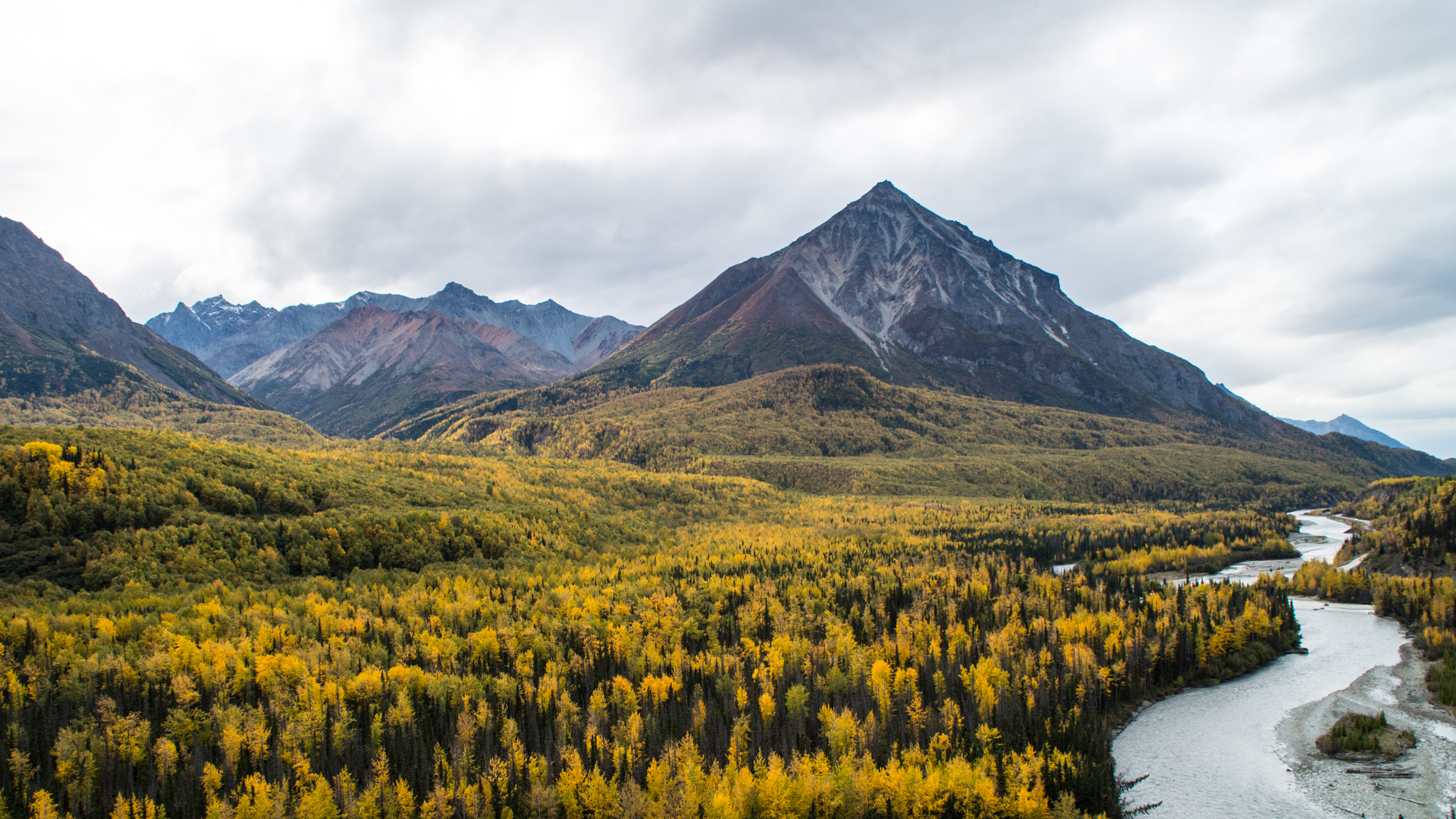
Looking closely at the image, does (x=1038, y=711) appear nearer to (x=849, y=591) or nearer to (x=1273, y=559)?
(x=849, y=591)

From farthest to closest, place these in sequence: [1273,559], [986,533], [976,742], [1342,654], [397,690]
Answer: [986,533], [1273,559], [1342,654], [397,690], [976,742]

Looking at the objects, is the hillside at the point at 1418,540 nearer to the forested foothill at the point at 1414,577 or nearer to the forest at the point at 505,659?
the forested foothill at the point at 1414,577

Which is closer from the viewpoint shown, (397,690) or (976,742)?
(976,742)

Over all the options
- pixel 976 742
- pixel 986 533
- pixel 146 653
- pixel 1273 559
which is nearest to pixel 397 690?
pixel 146 653

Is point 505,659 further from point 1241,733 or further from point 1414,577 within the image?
point 1414,577

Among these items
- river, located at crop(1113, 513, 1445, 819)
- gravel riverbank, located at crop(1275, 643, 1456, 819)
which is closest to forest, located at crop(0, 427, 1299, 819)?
river, located at crop(1113, 513, 1445, 819)

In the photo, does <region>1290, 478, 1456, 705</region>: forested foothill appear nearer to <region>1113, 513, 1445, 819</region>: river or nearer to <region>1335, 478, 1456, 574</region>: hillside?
<region>1335, 478, 1456, 574</region>: hillside
